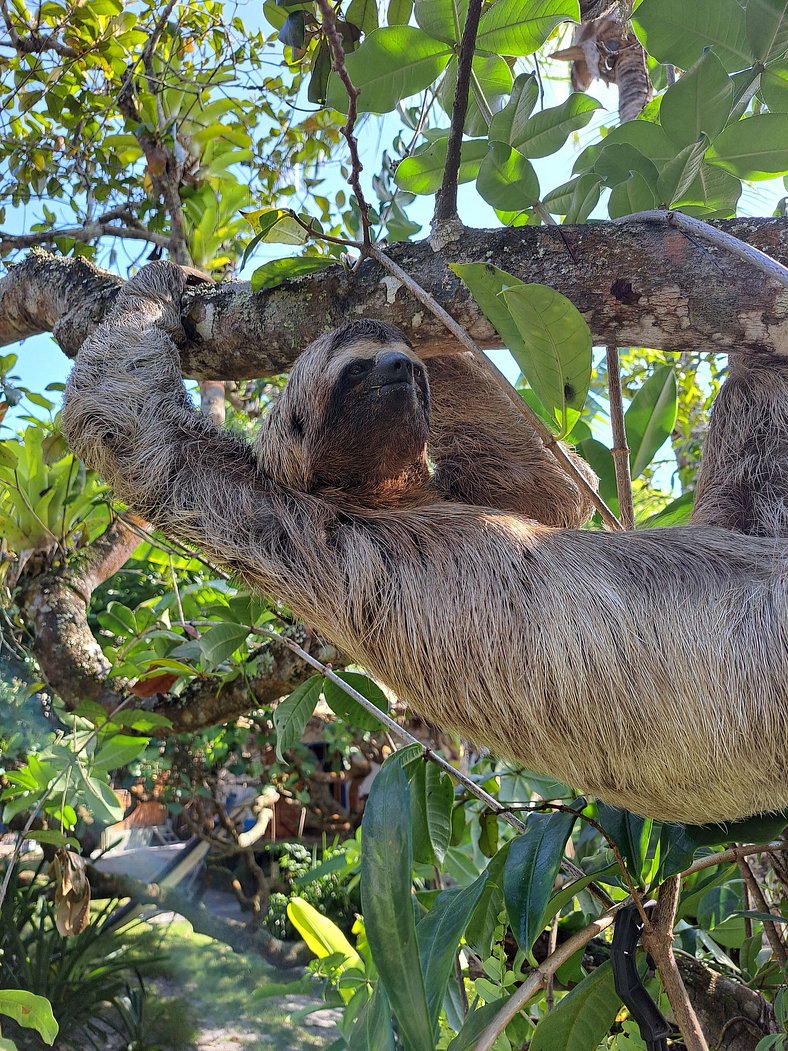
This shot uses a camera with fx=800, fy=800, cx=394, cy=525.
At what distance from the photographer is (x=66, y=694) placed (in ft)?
16.6

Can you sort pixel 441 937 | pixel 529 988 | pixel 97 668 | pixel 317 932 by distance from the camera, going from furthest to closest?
pixel 97 668, pixel 317 932, pixel 529 988, pixel 441 937

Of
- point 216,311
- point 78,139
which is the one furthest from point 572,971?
point 78,139

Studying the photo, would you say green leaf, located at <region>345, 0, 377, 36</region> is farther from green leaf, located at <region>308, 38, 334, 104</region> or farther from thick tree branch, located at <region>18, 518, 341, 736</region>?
thick tree branch, located at <region>18, 518, 341, 736</region>

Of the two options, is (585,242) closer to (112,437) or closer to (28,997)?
(112,437)

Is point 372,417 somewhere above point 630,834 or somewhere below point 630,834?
above

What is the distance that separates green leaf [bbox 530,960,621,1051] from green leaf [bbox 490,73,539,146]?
8.88 ft

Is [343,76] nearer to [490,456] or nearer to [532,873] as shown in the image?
[490,456]

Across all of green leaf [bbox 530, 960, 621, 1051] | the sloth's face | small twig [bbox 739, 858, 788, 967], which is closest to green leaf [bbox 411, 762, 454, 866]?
green leaf [bbox 530, 960, 621, 1051]

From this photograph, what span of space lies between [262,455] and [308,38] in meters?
1.61

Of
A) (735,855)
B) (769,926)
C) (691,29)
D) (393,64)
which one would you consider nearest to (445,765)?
(735,855)

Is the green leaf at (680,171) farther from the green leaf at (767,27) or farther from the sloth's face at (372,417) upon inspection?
the sloth's face at (372,417)

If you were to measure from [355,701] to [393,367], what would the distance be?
1354 millimetres

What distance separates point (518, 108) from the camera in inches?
106

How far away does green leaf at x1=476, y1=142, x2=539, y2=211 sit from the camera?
2555 millimetres
